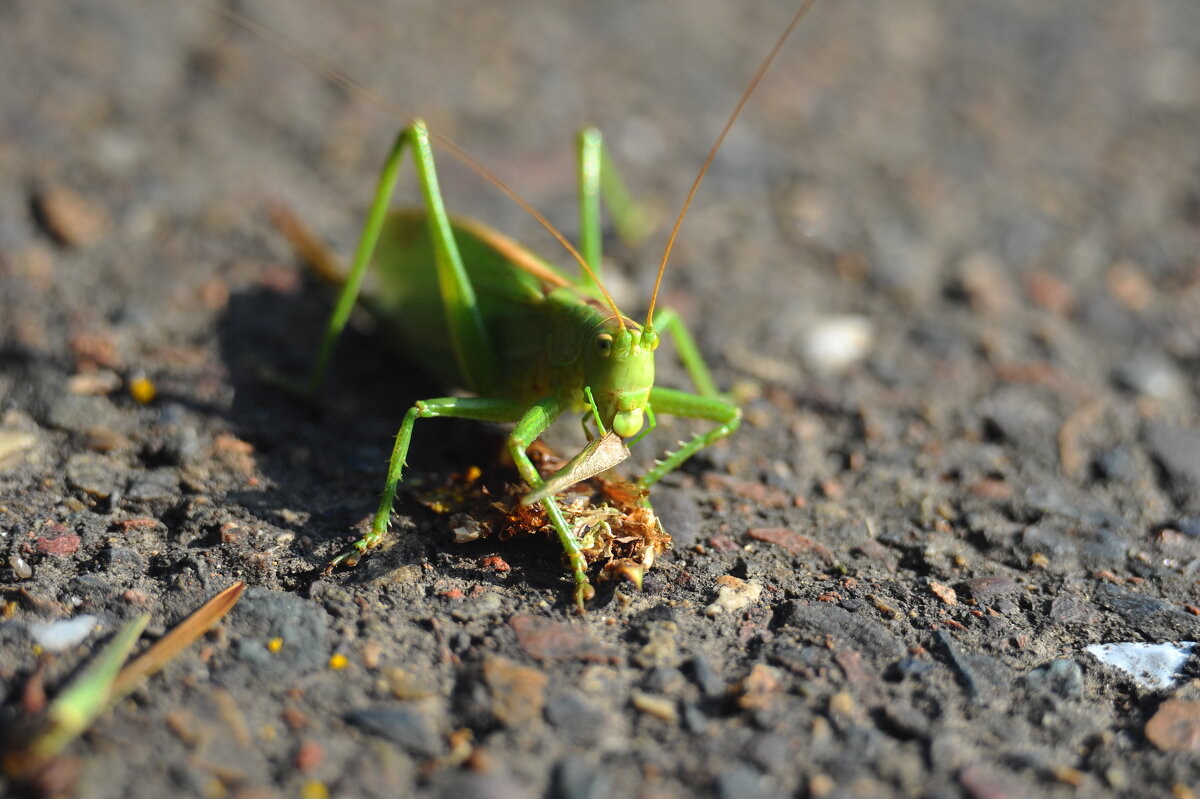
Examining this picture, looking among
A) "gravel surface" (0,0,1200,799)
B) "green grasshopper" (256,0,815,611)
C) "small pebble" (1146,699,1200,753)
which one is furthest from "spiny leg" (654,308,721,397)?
"small pebble" (1146,699,1200,753)

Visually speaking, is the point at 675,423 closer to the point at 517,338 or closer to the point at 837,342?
the point at 517,338

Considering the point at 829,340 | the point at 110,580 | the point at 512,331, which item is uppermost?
the point at 829,340

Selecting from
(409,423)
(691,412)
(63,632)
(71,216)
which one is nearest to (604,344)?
(691,412)

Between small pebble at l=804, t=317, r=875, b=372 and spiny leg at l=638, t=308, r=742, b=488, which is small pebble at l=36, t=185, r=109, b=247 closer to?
spiny leg at l=638, t=308, r=742, b=488

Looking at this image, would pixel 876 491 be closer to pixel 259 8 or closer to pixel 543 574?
pixel 543 574

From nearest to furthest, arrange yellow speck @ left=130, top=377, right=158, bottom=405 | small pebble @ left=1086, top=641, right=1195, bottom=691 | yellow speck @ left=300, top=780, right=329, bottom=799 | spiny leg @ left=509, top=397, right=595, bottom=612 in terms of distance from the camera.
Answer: yellow speck @ left=300, top=780, right=329, bottom=799 → small pebble @ left=1086, top=641, right=1195, bottom=691 → spiny leg @ left=509, top=397, right=595, bottom=612 → yellow speck @ left=130, top=377, right=158, bottom=405

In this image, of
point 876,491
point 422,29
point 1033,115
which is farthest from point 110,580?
point 1033,115

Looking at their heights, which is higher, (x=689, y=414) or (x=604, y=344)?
(x=604, y=344)
